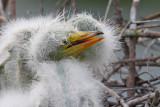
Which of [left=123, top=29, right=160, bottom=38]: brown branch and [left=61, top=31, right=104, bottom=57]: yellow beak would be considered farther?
[left=123, top=29, right=160, bottom=38]: brown branch

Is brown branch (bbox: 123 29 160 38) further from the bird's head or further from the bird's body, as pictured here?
the bird's head

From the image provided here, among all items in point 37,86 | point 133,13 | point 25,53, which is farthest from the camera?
point 133,13

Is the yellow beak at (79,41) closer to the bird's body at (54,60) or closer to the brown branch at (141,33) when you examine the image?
the bird's body at (54,60)

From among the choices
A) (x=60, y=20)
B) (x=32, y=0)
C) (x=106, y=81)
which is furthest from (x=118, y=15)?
(x=32, y=0)

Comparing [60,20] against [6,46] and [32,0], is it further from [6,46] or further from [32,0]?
[32,0]

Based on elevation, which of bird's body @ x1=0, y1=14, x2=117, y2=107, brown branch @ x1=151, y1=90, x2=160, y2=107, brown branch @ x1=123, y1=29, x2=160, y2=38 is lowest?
brown branch @ x1=151, y1=90, x2=160, y2=107

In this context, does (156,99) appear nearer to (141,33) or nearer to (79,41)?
(79,41)

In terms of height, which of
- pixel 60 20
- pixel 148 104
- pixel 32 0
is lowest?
pixel 148 104

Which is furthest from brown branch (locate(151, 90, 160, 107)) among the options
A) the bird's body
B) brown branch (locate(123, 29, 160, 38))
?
brown branch (locate(123, 29, 160, 38))
